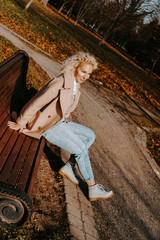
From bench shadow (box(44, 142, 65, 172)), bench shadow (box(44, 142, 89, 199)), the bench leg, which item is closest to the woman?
bench shadow (box(44, 142, 89, 199))

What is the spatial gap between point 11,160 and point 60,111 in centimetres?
80

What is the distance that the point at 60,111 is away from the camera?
2.35 m

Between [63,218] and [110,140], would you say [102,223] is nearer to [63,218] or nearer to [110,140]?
[63,218]

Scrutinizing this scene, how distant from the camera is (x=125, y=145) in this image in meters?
5.51

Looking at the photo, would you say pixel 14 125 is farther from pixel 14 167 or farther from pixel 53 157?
pixel 53 157

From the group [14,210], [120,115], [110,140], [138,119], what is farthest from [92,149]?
Result: [138,119]

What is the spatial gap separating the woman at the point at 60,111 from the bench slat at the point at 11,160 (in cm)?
18

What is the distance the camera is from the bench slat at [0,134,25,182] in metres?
1.71

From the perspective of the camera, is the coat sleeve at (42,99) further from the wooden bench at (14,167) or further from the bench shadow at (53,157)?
the bench shadow at (53,157)

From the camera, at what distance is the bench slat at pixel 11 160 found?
1.71m

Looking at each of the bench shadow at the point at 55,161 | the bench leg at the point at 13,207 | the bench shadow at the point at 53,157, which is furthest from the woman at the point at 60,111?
the bench leg at the point at 13,207

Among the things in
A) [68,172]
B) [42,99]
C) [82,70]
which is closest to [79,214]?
[68,172]

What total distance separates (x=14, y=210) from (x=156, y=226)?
8.50 ft

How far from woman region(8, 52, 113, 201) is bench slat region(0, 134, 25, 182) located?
0.18m
